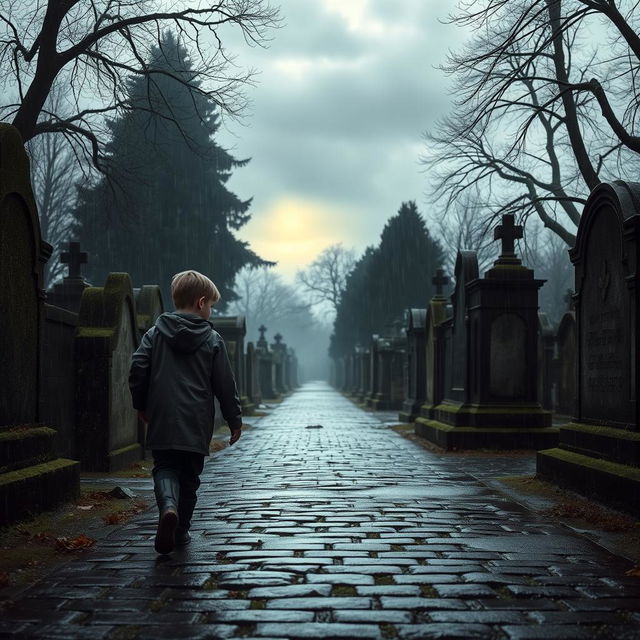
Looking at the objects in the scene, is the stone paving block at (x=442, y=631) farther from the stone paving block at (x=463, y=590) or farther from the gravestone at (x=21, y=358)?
the gravestone at (x=21, y=358)

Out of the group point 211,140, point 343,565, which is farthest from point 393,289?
point 343,565

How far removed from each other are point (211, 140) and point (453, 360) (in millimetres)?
33402

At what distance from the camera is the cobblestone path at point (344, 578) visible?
3.56m

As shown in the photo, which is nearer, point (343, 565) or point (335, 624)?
point (335, 624)

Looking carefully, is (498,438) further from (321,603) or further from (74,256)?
(74,256)

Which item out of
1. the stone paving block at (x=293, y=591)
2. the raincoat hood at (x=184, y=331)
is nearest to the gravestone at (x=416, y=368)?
the raincoat hood at (x=184, y=331)

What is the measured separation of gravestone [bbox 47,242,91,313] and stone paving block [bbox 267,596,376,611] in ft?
48.2

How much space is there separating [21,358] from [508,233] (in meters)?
8.90

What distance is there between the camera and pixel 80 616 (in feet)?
12.2

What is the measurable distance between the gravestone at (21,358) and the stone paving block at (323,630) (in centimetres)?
277

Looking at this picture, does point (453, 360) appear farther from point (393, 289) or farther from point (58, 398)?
point (393, 289)

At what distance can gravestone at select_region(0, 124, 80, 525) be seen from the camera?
612 cm

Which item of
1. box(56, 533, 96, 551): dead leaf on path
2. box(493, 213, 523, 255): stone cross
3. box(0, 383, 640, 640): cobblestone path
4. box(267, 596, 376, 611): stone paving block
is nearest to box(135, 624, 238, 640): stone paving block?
box(0, 383, 640, 640): cobblestone path

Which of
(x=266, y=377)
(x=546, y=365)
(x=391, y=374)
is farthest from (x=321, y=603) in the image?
(x=266, y=377)
